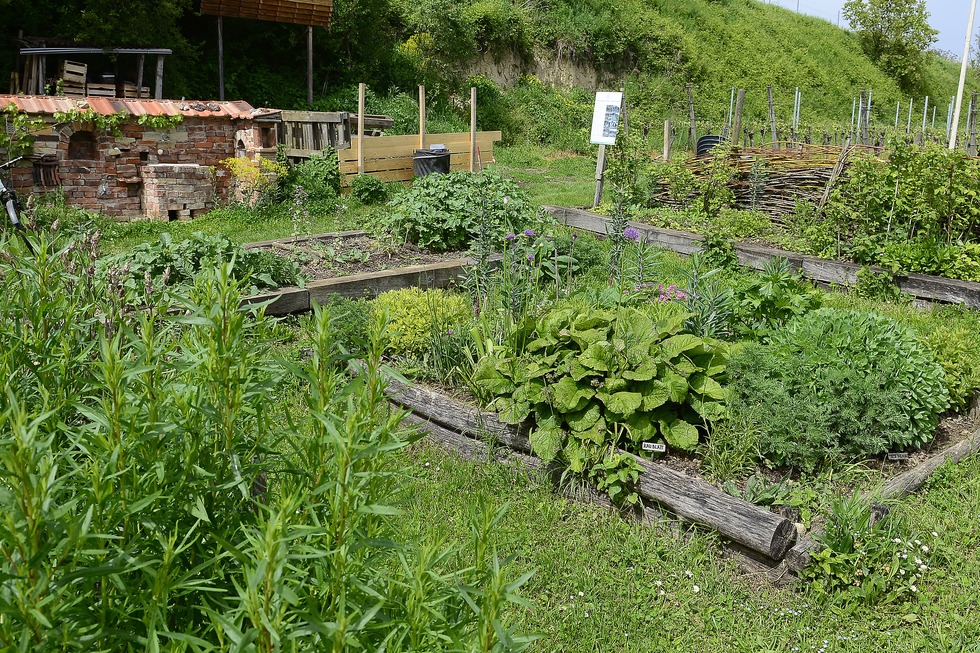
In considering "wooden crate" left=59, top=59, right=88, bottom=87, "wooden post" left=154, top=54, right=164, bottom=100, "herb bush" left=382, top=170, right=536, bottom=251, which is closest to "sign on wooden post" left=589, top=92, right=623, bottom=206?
"herb bush" left=382, top=170, right=536, bottom=251

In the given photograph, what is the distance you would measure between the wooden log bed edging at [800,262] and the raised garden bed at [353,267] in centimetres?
202

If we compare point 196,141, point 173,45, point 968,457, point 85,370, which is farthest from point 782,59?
point 85,370

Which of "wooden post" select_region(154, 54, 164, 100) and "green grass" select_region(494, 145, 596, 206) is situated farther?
"wooden post" select_region(154, 54, 164, 100)

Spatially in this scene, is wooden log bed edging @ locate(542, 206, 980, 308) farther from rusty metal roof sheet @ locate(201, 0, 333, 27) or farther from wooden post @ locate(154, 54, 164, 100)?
rusty metal roof sheet @ locate(201, 0, 333, 27)

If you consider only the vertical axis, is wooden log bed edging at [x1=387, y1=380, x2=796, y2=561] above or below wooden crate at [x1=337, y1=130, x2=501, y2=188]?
below

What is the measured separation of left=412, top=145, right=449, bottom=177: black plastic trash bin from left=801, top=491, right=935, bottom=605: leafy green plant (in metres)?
11.4

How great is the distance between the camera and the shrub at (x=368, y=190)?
13.0 metres

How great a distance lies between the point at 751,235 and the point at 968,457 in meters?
5.52

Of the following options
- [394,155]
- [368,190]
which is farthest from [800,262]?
[394,155]

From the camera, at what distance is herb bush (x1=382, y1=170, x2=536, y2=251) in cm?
856

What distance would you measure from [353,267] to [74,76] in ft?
33.1

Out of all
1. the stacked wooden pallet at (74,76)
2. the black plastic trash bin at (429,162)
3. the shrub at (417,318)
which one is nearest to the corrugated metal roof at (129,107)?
the black plastic trash bin at (429,162)

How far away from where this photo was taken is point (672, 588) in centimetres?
357

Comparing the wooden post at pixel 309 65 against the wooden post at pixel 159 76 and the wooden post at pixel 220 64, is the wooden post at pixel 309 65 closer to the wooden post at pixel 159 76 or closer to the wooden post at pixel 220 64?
the wooden post at pixel 220 64
